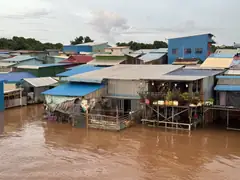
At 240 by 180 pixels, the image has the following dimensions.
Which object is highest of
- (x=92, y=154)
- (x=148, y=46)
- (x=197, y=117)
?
(x=148, y=46)

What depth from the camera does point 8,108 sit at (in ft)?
85.6

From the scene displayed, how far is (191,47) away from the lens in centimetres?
3566

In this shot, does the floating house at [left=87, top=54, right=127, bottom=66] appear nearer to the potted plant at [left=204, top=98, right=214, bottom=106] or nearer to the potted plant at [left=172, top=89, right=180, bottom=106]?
the potted plant at [left=172, top=89, right=180, bottom=106]

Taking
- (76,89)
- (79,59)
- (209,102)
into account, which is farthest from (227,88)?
(79,59)

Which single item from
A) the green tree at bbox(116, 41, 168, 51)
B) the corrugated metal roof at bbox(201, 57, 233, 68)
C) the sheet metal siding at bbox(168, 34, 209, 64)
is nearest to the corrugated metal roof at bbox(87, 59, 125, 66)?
the sheet metal siding at bbox(168, 34, 209, 64)

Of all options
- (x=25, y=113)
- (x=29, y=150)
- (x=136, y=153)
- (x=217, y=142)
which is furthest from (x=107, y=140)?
(x=25, y=113)

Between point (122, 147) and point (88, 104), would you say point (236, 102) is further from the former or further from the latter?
point (88, 104)

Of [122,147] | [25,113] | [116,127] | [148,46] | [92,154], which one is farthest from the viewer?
[148,46]

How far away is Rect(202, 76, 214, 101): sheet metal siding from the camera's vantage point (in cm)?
1934

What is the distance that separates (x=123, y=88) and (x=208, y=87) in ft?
18.0

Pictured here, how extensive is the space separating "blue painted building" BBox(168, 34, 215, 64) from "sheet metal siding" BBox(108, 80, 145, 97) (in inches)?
628

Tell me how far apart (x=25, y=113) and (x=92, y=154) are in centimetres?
1137

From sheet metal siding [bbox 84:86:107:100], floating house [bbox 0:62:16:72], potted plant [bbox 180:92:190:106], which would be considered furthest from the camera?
floating house [bbox 0:62:16:72]

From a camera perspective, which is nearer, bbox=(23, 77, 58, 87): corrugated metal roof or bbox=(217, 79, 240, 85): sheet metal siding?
bbox=(217, 79, 240, 85): sheet metal siding
